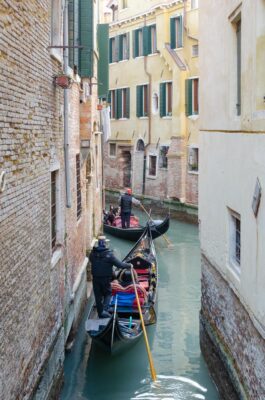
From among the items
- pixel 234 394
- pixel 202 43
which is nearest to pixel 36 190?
pixel 234 394

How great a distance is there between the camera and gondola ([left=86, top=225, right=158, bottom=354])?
7.45m

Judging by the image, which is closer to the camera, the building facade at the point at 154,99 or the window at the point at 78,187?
the window at the point at 78,187

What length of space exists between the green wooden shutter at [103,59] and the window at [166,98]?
7.12 meters

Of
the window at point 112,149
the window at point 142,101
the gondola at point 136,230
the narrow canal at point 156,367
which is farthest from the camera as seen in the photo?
the window at point 112,149

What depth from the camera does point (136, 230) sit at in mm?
15641

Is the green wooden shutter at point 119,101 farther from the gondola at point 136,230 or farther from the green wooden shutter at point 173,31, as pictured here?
the gondola at point 136,230

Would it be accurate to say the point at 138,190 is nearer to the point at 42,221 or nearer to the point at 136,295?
A: the point at 136,295

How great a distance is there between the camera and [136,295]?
26.4 feet

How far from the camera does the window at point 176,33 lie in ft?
64.8

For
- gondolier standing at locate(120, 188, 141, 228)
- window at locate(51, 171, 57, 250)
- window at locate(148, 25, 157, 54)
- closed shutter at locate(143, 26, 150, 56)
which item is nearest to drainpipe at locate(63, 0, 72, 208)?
window at locate(51, 171, 57, 250)

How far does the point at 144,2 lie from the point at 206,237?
15.6 meters

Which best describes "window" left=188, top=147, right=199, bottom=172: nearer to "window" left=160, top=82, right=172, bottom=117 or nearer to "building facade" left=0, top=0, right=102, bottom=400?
"window" left=160, top=82, right=172, bottom=117

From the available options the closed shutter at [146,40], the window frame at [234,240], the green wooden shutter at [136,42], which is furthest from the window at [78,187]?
the green wooden shutter at [136,42]

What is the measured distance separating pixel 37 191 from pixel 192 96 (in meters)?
14.0
